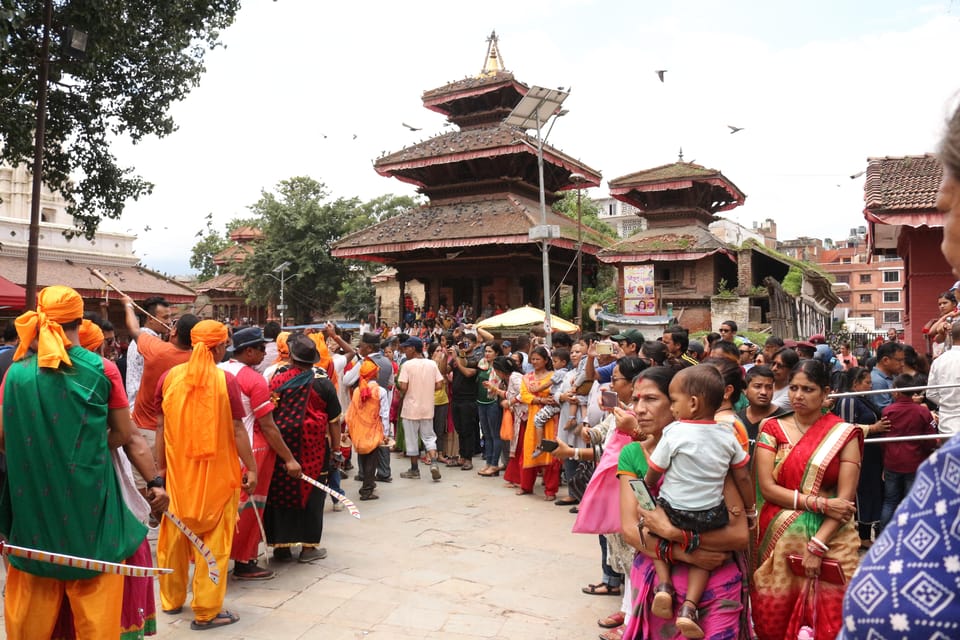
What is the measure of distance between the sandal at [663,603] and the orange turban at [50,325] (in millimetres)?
2633

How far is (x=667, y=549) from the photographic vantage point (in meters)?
2.79

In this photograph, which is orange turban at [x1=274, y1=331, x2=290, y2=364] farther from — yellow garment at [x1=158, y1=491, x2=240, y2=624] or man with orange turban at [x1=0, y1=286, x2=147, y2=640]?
man with orange turban at [x1=0, y1=286, x2=147, y2=640]

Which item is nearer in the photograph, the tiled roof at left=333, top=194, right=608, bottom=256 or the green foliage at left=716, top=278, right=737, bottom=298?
the tiled roof at left=333, top=194, right=608, bottom=256

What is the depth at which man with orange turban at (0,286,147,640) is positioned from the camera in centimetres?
287

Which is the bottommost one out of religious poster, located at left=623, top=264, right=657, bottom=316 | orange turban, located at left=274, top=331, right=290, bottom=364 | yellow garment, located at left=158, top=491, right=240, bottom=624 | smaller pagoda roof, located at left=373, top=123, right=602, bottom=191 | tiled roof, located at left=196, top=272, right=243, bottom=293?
yellow garment, located at left=158, top=491, right=240, bottom=624

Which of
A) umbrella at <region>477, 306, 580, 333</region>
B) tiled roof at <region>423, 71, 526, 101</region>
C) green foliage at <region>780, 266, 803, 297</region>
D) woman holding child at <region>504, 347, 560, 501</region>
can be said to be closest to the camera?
woman holding child at <region>504, 347, 560, 501</region>

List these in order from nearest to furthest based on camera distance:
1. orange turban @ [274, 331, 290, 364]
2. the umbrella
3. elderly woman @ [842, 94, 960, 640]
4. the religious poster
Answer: elderly woman @ [842, 94, 960, 640] → orange turban @ [274, 331, 290, 364] → the umbrella → the religious poster

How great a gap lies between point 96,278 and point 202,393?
27.8m

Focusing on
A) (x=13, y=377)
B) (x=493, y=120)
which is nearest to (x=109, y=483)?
(x=13, y=377)

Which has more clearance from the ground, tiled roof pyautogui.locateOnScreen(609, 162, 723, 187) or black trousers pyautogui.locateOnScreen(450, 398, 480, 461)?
tiled roof pyautogui.locateOnScreen(609, 162, 723, 187)

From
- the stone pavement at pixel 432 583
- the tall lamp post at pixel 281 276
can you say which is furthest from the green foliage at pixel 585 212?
the stone pavement at pixel 432 583

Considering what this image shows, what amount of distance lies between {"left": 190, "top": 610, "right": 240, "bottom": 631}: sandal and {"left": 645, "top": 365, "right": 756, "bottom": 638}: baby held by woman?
9.43 feet

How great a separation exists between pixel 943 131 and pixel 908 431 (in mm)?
5617

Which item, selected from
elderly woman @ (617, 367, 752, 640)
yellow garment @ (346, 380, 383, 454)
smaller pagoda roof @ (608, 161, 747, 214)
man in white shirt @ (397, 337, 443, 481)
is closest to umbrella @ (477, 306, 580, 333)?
man in white shirt @ (397, 337, 443, 481)
